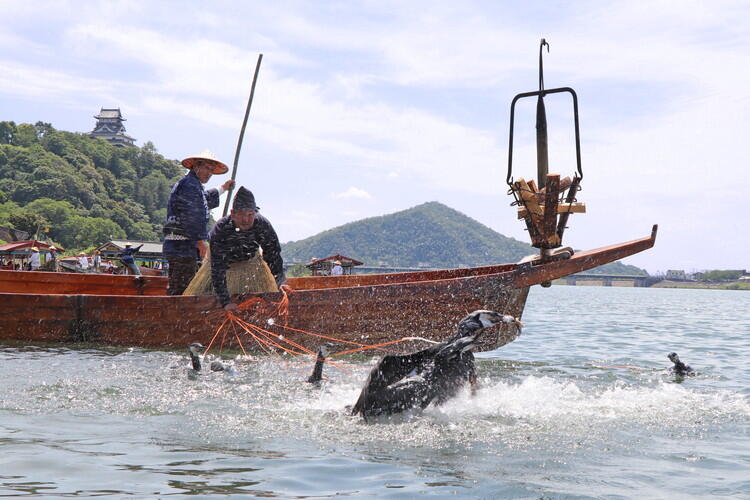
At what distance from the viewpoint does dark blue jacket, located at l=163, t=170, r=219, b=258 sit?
872cm

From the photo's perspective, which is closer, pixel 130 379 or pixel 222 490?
pixel 222 490

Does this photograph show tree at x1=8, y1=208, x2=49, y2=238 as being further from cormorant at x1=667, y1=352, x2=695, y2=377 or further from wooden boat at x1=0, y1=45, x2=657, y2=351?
cormorant at x1=667, y1=352, x2=695, y2=377

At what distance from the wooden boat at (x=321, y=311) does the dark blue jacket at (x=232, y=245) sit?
0.47 m

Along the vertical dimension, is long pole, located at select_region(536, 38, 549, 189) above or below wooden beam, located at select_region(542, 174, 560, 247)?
above

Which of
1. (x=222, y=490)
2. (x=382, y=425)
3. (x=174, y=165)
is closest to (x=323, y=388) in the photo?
(x=382, y=425)

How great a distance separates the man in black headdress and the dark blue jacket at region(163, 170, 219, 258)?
863mm

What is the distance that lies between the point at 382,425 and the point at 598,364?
208 inches

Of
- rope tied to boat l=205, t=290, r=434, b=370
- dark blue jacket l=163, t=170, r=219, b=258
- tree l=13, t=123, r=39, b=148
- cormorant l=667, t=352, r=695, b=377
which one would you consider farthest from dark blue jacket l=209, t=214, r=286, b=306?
tree l=13, t=123, r=39, b=148

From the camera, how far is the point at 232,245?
811cm

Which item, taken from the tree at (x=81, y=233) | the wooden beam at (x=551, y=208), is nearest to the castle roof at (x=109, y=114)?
the tree at (x=81, y=233)

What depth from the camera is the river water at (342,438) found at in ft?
11.6

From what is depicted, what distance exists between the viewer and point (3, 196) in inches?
3504

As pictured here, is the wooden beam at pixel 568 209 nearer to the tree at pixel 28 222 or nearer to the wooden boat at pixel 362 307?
the wooden boat at pixel 362 307

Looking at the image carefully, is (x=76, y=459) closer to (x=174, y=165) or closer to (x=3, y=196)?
(x=3, y=196)
